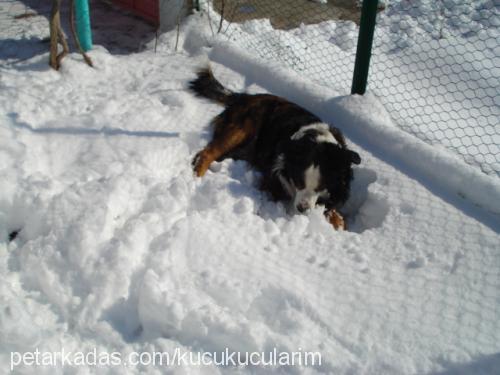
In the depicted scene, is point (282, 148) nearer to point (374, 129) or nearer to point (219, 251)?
point (374, 129)

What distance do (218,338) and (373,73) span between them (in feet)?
13.3

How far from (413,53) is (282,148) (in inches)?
123

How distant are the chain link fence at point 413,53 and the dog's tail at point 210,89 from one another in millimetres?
1213

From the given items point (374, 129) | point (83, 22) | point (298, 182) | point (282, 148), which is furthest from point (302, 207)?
point (83, 22)

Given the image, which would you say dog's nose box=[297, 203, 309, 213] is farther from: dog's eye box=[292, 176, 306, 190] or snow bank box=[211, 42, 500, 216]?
snow bank box=[211, 42, 500, 216]

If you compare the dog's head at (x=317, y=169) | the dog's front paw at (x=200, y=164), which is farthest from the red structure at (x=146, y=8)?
the dog's head at (x=317, y=169)

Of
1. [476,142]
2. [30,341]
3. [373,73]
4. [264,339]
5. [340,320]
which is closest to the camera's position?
[30,341]

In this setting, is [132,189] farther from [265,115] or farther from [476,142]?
[476,142]

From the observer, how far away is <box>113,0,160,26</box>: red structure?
6793mm

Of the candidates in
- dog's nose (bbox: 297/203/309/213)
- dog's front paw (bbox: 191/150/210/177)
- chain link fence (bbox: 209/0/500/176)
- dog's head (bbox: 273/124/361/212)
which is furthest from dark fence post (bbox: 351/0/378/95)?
dog's front paw (bbox: 191/150/210/177)

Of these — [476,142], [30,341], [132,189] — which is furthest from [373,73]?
[30,341]

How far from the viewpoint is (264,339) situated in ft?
7.09

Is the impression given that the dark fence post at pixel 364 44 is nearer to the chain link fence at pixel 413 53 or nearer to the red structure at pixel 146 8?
the chain link fence at pixel 413 53

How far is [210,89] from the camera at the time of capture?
4.55 m
